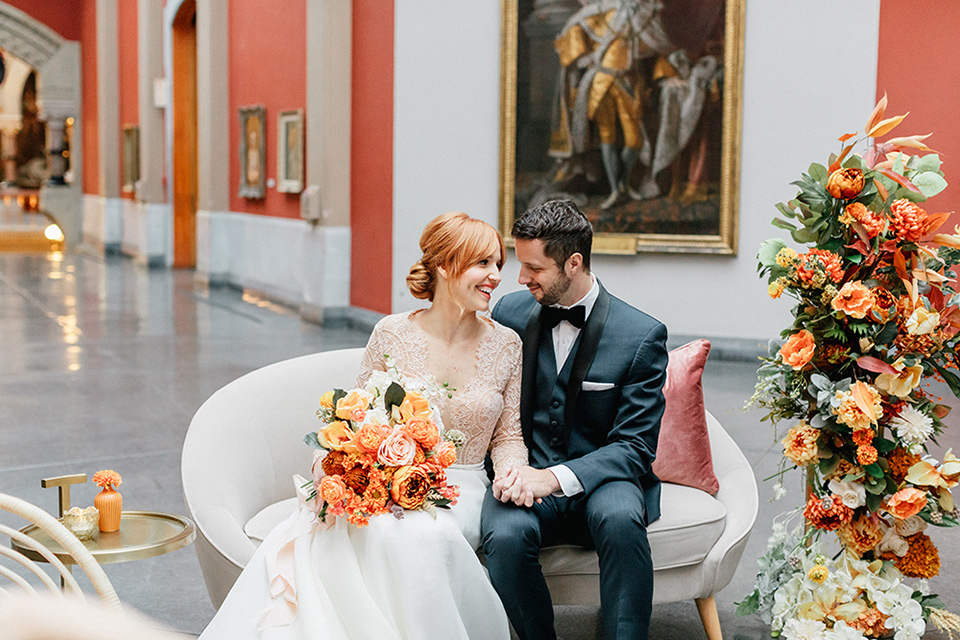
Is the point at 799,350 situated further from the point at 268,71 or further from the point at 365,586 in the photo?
the point at 268,71

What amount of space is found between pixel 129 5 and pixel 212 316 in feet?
40.1

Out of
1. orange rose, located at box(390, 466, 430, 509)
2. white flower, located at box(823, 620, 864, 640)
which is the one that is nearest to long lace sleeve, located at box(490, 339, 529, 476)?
orange rose, located at box(390, 466, 430, 509)

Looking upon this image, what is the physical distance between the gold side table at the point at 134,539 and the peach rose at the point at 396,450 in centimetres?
81

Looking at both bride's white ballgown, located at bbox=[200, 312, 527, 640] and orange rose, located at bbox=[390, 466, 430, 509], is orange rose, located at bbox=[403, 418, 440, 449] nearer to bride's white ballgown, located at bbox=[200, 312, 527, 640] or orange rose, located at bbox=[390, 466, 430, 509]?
orange rose, located at bbox=[390, 466, 430, 509]

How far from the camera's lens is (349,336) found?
476 inches

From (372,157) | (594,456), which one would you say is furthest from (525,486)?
(372,157)

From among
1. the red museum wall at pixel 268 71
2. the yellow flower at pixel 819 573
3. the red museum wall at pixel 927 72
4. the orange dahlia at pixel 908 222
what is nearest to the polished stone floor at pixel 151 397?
the yellow flower at pixel 819 573

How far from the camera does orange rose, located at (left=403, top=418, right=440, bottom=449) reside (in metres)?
3.09

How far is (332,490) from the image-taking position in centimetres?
298

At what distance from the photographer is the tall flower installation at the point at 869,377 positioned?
3.46 meters

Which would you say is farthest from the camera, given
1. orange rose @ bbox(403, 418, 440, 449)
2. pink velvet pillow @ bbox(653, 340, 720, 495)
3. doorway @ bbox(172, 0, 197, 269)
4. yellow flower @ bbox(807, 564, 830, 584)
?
doorway @ bbox(172, 0, 197, 269)

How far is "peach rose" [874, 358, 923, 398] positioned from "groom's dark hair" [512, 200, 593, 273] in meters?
1.05

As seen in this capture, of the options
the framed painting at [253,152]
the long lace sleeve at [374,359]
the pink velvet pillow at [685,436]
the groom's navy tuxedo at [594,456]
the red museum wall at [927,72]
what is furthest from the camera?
the framed painting at [253,152]

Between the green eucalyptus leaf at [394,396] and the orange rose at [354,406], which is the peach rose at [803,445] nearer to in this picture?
the green eucalyptus leaf at [394,396]
